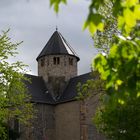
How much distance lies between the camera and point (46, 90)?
5738 cm

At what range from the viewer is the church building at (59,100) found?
1980 inches

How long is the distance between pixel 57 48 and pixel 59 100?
834cm

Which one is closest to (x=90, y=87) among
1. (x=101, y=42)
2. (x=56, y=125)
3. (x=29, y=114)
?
(x=101, y=42)

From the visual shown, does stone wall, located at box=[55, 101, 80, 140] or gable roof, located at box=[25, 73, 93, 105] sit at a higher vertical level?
gable roof, located at box=[25, 73, 93, 105]

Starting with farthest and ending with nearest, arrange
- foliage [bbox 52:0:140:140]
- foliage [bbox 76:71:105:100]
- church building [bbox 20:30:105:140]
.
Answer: church building [bbox 20:30:105:140] < foliage [bbox 76:71:105:100] < foliage [bbox 52:0:140:140]

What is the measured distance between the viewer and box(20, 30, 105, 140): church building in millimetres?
50281

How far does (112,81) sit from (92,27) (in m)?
0.63

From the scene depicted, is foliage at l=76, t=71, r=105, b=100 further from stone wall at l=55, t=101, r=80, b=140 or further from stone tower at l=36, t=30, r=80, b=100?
stone tower at l=36, t=30, r=80, b=100

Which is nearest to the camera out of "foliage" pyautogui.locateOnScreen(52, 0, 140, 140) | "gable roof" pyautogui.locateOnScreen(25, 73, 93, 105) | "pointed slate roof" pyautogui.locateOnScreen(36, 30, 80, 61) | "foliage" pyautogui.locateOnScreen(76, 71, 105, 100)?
"foliage" pyautogui.locateOnScreen(52, 0, 140, 140)

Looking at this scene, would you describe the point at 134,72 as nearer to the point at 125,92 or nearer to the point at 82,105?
the point at 125,92

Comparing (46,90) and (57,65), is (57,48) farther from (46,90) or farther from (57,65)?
(46,90)

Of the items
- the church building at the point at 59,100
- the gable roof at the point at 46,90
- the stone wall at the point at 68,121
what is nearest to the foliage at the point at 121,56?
the church building at the point at 59,100

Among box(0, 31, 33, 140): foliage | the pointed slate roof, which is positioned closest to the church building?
the pointed slate roof

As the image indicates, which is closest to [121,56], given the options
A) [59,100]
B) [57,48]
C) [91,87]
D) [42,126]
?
[91,87]
